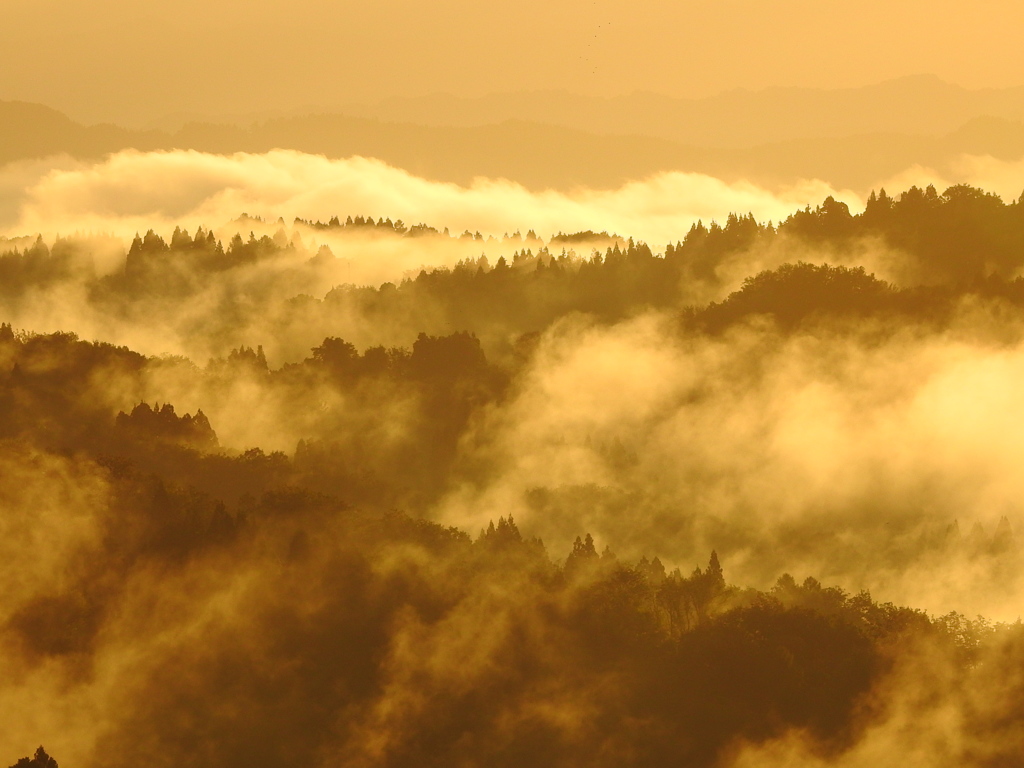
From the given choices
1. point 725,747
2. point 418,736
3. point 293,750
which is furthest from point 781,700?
point 293,750

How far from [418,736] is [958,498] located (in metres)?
77.3

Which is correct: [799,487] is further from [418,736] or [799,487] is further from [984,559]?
[418,736]

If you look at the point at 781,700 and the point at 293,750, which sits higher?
the point at 781,700

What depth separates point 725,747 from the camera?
357ft

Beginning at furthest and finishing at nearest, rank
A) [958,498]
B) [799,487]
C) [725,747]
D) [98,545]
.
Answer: [799,487] < [958,498] < [98,545] < [725,747]

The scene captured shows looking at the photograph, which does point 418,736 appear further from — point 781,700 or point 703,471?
point 703,471

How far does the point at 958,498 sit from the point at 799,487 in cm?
1988

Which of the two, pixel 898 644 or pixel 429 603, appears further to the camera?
pixel 429 603

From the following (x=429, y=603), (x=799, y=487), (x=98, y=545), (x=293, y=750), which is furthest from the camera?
(x=799, y=487)

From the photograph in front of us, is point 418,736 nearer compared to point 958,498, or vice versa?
point 418,736

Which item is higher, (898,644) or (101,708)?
(898,644)

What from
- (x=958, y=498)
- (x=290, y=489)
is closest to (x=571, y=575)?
(x=290, y=489)

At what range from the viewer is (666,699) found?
11319cm

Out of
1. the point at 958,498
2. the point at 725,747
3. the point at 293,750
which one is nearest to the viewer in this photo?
the point at 725,747
